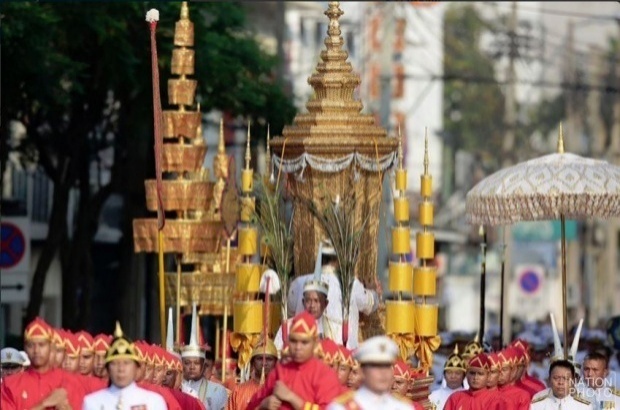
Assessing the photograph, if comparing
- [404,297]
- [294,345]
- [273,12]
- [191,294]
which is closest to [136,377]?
[294,345]

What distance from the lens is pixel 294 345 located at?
18.0 metres

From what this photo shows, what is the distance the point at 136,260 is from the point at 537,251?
139 feet

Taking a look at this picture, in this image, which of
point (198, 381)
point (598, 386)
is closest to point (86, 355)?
point (198, 381)

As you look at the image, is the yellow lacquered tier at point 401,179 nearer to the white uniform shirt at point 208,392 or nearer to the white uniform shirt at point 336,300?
the white uniform shirt at point 336,300

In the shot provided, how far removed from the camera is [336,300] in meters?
23.3

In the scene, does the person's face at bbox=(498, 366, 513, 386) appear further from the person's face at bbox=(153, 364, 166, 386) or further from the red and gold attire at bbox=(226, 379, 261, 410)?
the person's face at bbox=(153, 364, 166, 386)

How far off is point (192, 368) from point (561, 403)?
323 centimetres

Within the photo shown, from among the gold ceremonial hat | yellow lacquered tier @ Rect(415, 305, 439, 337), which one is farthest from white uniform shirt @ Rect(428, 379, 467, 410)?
the gold ceremonial hat

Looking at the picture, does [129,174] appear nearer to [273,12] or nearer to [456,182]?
[273,12]

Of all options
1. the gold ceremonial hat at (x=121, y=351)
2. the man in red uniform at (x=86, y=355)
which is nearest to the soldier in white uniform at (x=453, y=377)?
the man in red uniform at (x=86, y=355)

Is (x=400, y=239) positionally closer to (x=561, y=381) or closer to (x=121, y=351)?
(x=561, y=381)

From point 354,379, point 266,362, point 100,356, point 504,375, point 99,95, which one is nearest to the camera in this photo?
point 354,379

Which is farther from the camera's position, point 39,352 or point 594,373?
point 594,373

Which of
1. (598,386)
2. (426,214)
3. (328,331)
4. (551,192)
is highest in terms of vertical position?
(551,192)
